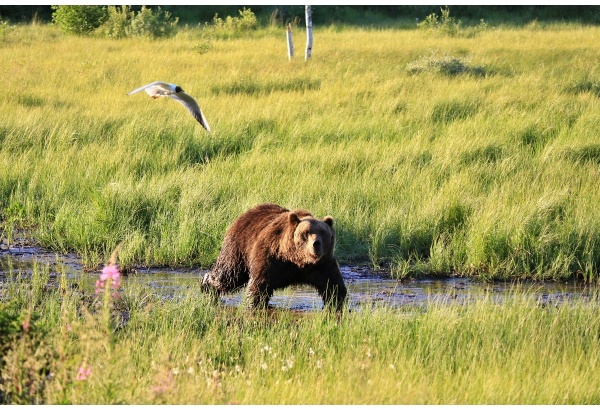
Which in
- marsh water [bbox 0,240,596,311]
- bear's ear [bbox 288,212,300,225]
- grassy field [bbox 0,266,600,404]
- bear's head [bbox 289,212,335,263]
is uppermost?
bear's ear [bbox 288,212,300,225]

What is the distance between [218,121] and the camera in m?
12.7

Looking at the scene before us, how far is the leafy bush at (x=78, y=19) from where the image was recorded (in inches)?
993

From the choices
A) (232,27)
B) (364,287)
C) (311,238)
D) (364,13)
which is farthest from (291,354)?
(364,13)

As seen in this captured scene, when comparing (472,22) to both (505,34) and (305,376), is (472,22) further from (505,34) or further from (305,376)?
(305,376)

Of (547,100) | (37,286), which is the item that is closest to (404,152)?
(547,100)

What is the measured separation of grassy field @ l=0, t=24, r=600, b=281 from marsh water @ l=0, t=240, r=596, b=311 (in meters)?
0.20

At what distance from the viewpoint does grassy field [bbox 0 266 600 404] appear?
14.2ft

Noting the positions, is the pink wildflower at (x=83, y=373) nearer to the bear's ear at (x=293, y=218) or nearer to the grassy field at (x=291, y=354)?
the grassy field at (x=291, y=354)

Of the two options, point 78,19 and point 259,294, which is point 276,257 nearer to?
point 259,294

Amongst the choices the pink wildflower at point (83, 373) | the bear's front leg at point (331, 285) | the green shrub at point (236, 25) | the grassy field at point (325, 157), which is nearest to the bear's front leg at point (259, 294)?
the bear's front leg at point (331, 285)

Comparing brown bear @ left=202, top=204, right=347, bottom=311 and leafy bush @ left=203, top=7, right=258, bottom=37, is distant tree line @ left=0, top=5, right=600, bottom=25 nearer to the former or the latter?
leafy bush @ left=203, top=7, right=258, bottom=37

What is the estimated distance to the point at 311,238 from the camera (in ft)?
21.0

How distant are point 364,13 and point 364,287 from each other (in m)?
30.4

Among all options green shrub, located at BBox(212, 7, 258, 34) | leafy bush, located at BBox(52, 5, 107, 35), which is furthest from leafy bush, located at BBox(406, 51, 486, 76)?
leafy bush, located at BBox(52, 5, 107, 35)
